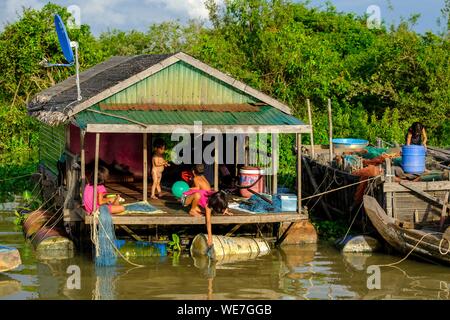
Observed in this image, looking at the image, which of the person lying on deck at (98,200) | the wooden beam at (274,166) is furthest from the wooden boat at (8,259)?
the wooden beam at (274,166)

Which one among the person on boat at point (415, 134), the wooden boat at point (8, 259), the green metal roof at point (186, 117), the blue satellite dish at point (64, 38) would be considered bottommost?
the wooden boat at point (8, 259)

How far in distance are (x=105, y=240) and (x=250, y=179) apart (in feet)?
11.5

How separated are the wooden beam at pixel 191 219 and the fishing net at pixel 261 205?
298 mm

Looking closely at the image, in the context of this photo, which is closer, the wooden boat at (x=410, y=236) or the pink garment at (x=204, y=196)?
the wooden boat at (x=410, y=236)

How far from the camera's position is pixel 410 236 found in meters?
15.5

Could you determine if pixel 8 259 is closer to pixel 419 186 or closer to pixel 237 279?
pixel 237 279

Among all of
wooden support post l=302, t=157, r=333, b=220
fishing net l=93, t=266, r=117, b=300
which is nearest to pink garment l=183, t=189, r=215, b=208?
fishing net l=93, t=266, r=117, b=300

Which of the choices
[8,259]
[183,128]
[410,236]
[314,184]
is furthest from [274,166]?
[8,259]

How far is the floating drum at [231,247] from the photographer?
51.6 ft

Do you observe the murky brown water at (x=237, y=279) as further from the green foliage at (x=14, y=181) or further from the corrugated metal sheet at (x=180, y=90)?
the green foliage at (x=14, y=181)

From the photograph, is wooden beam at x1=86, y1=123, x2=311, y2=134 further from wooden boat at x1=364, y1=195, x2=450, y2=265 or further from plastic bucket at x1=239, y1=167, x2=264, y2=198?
wooden boat at x1=364, y1=195, x2=450, y2=265

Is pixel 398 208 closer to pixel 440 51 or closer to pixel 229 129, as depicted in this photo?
pixel 229 129

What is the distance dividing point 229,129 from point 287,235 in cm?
248

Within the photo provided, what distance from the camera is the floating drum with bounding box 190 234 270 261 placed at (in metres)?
15.7
